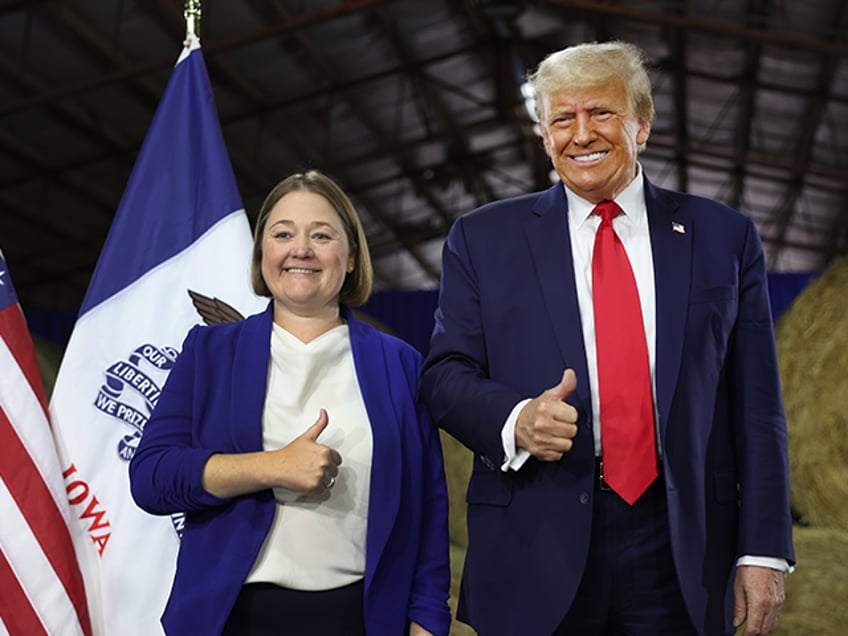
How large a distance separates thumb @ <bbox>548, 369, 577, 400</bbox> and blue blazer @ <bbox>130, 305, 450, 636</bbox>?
1.50 ft

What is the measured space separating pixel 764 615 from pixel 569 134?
948 mm

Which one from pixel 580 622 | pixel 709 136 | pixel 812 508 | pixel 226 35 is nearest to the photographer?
pixel 580 622

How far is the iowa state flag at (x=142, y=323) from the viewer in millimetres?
2898

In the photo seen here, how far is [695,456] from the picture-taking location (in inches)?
76.3

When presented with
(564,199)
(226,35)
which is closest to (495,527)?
(564,199)

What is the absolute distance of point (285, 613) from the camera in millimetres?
1995

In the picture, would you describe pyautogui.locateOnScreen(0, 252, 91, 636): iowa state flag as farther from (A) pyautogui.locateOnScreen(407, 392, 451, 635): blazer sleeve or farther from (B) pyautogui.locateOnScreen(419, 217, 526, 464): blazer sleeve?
(B) pyautogui.locateOnScreen(419, 217, 526, 464): blazer sleeve

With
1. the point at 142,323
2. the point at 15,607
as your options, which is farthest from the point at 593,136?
the point at 15,607

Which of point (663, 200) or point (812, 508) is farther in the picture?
point (812, 508)

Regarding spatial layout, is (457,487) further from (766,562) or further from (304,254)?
(766,562)

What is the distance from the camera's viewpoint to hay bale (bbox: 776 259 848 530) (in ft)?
14.3

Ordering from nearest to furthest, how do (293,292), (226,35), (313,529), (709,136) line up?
(313,529) < (293,292) < (226,35) < (709,136)

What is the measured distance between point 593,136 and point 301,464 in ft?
2.68

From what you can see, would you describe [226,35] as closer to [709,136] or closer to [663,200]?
[709,136]
